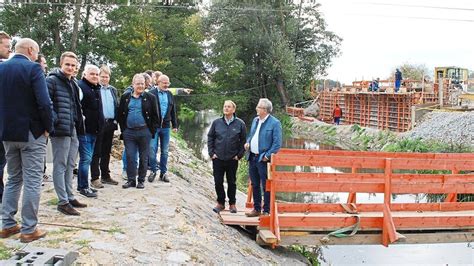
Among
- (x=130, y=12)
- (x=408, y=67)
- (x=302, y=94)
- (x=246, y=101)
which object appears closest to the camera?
(x=130, y=12)

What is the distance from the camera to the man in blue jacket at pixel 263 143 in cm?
634

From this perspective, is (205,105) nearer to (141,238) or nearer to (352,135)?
(352,135)

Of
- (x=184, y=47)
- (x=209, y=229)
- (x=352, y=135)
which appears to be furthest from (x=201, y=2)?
(x=209, y=229)

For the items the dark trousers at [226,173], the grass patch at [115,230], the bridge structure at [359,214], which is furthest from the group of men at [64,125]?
the bridge structure at [359,214]

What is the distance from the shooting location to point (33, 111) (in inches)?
170

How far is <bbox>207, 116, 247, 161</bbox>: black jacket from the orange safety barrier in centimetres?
65

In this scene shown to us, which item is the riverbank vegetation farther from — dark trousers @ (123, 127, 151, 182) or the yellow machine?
dark trousers @ (123, 127, 151, 182)

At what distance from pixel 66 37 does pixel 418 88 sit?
774 inches

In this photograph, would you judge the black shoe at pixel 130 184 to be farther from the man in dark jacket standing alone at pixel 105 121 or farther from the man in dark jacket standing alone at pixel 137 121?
the man in dark jacket standing alone at pixel 105 121

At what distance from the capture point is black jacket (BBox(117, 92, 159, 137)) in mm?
6844

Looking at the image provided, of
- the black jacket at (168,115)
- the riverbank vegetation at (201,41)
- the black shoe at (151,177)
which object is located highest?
the riverbank vegetation at (201,41)

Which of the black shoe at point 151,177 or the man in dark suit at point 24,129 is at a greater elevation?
the man in dark suit at point 24,129

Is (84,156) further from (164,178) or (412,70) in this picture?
(412,70)

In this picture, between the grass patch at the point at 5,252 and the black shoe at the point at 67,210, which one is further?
the black shoe at the point at 67,210
